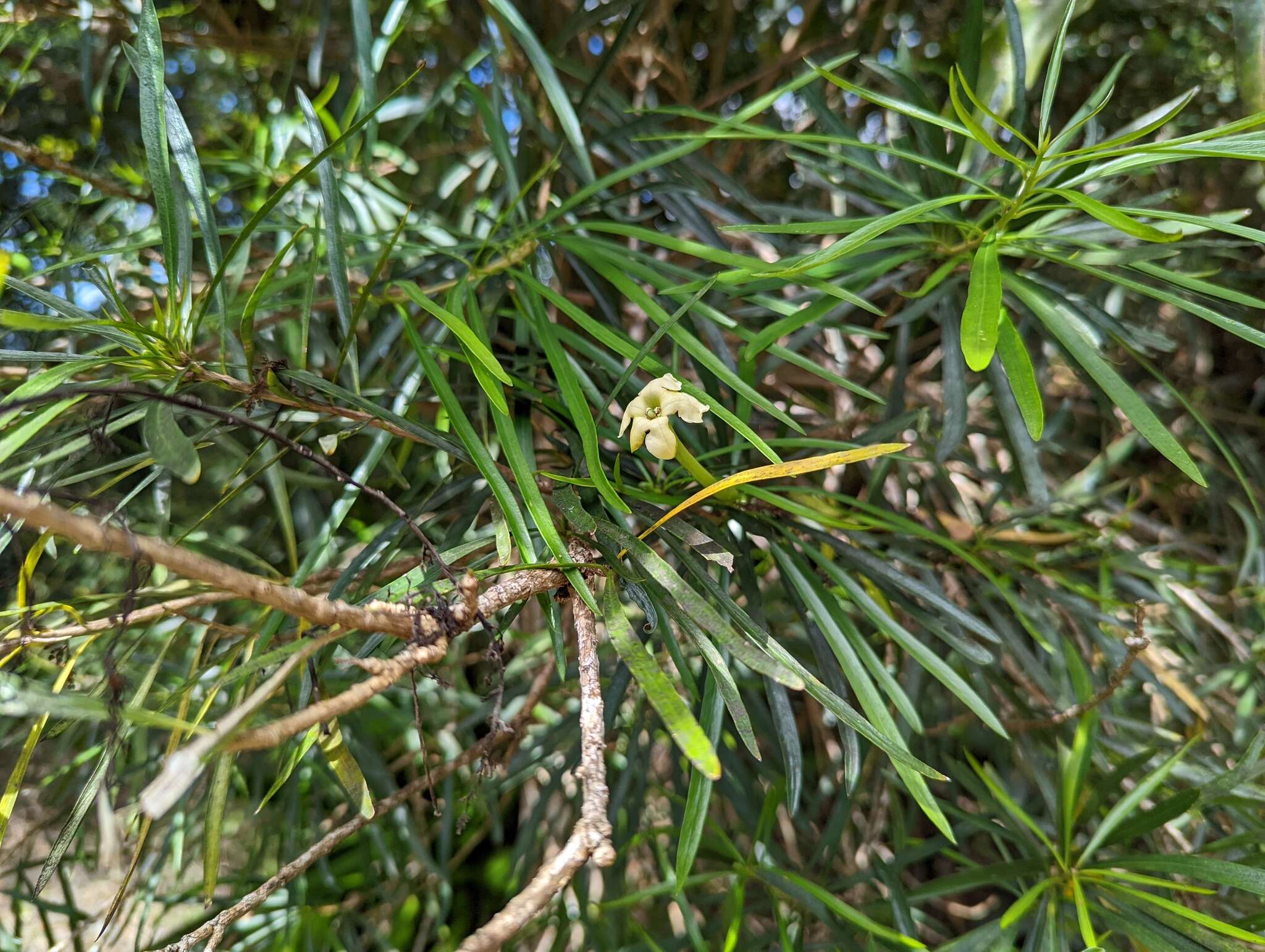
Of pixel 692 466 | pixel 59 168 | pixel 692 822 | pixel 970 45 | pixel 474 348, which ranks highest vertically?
pixel 59 168

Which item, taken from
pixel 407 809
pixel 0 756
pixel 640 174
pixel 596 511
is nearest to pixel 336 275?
pixel 596 511

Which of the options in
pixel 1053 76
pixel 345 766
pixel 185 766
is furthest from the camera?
pixel 1053 76

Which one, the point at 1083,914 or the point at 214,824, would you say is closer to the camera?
the point at 214,824

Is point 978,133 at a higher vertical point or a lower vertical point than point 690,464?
higher

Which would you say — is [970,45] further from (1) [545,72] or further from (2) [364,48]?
(2) [364,48]

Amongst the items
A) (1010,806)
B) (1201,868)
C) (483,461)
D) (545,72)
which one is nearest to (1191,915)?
(1201,868)

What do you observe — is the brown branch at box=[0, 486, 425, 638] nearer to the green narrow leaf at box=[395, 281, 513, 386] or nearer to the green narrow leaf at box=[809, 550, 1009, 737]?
the green narrow leaf at box=[395, 281, 513, 386]

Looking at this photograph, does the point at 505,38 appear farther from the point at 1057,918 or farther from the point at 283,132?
the point at 1057,918
